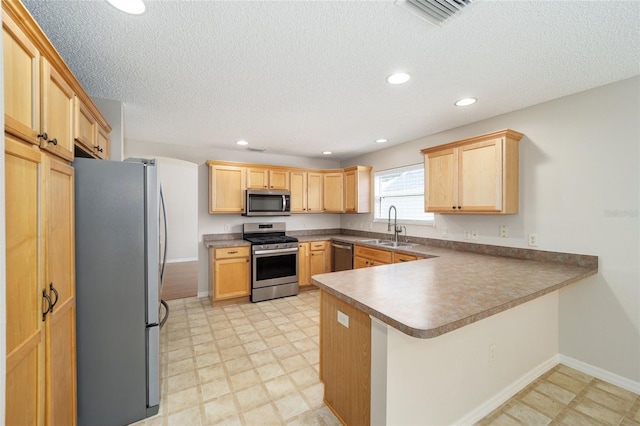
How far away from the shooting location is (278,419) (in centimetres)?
183

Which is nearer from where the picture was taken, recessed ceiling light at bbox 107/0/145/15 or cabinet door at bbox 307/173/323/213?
recessed ceiling light at bbox 107/0/145/15

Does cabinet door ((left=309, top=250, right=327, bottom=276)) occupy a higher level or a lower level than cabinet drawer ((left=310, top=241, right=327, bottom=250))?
lower

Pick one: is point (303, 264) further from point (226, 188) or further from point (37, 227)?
point (37, 227)

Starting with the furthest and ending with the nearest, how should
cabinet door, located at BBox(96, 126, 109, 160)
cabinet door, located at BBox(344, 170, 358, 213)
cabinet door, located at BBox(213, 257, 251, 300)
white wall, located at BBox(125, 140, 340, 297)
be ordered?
cabinet door, located at BBox(344, 170, 358, 213) < white wall, located at BBox(125, 140, 340, 297) < cabinet door, located at BBox(213, 257, 251, 300) < cabinet door, located at BBox(96, 126, 109, 160)

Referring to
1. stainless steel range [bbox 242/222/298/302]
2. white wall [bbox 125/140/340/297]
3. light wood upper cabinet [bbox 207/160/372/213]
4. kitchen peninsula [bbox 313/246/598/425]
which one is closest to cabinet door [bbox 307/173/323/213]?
light wood upper cabinet [bbox 207/160/372/213]

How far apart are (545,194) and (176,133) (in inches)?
170

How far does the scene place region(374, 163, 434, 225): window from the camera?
13.1 ft

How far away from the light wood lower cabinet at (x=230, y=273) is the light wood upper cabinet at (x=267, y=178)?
3.58 feet

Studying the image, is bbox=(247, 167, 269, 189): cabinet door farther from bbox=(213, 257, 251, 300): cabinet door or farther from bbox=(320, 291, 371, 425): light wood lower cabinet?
bbox=(320, 291, 371, 425): light wood lower cabinet

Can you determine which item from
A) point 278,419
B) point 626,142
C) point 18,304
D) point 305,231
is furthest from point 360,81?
point 305,231

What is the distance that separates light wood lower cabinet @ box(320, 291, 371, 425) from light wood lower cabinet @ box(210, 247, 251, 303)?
2.41 metres

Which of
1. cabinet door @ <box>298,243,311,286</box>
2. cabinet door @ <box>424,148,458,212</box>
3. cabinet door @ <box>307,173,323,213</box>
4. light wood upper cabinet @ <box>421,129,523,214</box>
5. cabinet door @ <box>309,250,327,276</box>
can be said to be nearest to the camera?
light wood upper cabinet @ <box>421,129,523,214</box>

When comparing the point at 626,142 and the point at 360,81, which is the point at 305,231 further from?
the point at 626,142

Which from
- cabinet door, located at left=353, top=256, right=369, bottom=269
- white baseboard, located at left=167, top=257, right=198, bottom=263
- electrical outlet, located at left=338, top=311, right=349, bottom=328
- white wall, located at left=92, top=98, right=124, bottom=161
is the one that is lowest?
white baseboard, located at left=167, top=257, right=198, bottom=263
